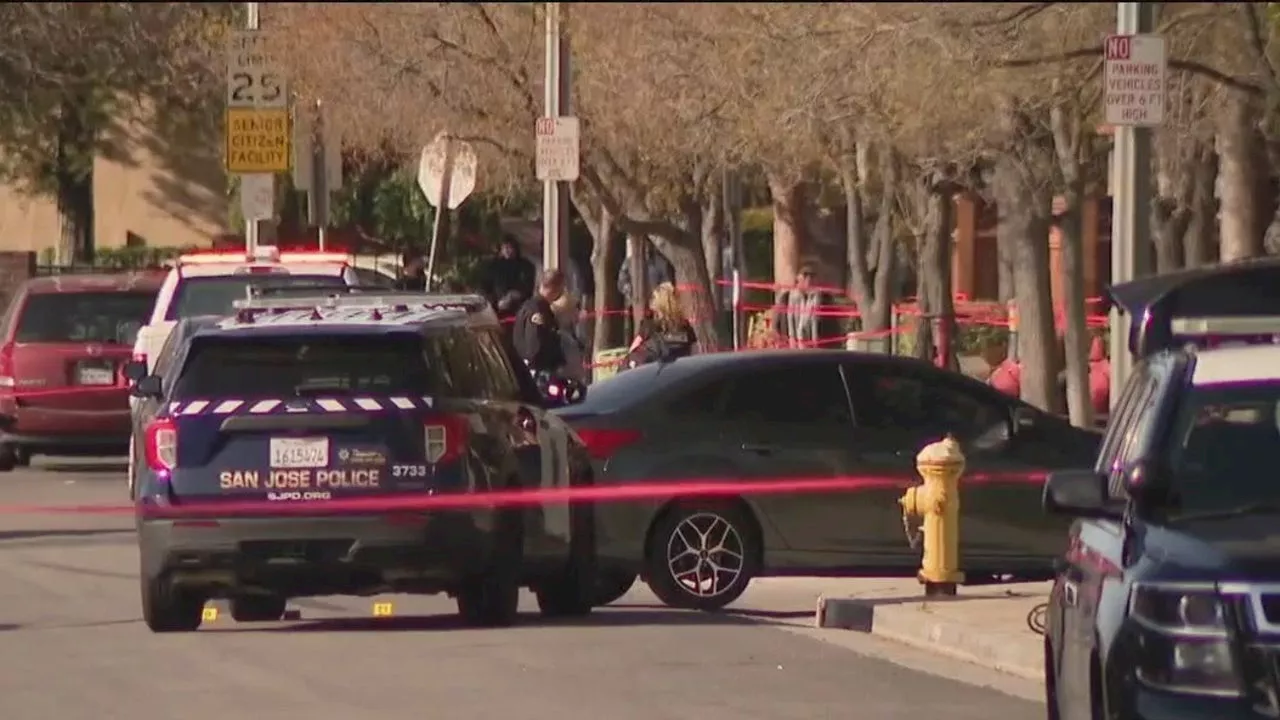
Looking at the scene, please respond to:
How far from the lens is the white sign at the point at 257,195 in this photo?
100 feet

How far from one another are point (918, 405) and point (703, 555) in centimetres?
158

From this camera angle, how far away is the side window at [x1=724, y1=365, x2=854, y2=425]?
1562 cm

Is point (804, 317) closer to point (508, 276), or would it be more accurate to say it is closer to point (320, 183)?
point (508, 276)

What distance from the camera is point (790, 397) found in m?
15.7

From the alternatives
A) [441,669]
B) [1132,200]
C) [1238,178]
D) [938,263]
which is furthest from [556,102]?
[441,669]

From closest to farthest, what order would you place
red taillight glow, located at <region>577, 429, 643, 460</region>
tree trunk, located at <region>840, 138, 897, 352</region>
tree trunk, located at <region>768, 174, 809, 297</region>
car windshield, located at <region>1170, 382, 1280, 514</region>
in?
1. car windshield, located at <region>1170, 382, 1280, 514</region>
2. red taillight glow, located at <region>577, 429, 643, 460</region>
3. tree trunk, located at <region>840, 138, 897, 352</region>
4. tree trunk, located at <region>768, 174, 809, 297</region>

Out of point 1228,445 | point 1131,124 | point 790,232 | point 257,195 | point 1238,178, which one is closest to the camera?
point 1228,445

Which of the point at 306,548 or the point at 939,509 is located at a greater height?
the point at 939,509

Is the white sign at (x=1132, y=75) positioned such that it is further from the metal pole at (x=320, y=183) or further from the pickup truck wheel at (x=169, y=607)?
the metal pole at (x=320, y=183)

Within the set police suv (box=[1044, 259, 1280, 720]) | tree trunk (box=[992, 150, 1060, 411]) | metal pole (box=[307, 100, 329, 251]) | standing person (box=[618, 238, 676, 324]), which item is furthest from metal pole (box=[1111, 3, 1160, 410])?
standing person (box=[618, 238, 676, 324])

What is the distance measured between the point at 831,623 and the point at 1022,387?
9.28 meters

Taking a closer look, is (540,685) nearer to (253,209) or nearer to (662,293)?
(662,293)

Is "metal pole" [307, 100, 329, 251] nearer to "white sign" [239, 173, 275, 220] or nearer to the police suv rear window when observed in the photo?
"white sign" [239, 173, 275, 220]

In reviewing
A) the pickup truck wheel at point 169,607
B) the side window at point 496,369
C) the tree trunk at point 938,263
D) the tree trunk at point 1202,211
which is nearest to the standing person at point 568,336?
the tree trunk at point 938,263
